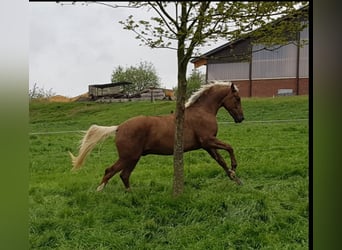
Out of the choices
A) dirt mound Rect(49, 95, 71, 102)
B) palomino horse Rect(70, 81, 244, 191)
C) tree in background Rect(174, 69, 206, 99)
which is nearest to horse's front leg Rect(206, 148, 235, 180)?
palomino horse Rect(70, 81, 244, 191)

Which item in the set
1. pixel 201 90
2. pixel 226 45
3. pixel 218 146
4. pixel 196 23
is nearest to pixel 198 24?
pixel 196 23

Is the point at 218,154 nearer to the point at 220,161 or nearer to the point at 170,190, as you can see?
the point at 220,161

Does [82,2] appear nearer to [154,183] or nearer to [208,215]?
[154,183]

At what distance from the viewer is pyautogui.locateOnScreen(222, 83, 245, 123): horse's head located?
1775 millimetres

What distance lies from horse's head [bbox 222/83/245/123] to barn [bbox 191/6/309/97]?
24 millimetres

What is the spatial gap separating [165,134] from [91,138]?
0.91 feet

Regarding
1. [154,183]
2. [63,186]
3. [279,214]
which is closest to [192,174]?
[154,183]

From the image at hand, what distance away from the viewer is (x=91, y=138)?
1749mm

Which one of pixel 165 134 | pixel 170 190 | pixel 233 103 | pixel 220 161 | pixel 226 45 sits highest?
pixel 226 45

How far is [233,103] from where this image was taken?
1.79 m

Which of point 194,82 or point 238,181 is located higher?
point 194,82

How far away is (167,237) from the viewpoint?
1708 mm

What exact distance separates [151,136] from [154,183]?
0.58 feet

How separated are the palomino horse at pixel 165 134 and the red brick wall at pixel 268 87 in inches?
1.2
